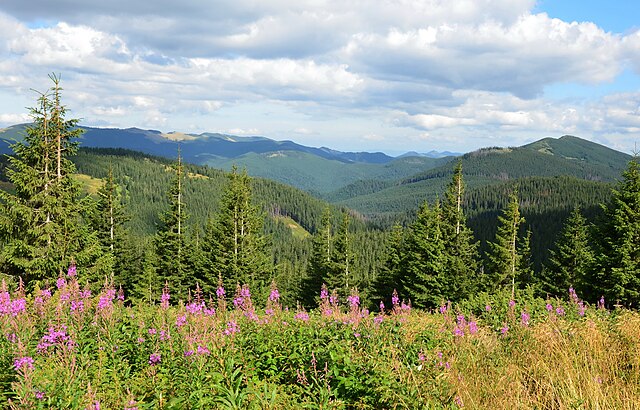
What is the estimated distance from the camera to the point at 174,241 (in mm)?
33156

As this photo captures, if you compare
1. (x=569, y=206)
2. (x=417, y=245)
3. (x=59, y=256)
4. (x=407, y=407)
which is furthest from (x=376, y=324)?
(x=569, y=206)

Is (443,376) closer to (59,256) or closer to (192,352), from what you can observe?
(192,352)

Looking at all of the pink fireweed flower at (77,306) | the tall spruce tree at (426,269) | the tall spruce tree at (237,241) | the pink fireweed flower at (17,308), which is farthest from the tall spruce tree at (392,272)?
the pink fireweed flower at (17,308)

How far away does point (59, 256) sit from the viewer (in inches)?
753

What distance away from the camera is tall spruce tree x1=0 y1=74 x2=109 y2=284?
1855 centimetres

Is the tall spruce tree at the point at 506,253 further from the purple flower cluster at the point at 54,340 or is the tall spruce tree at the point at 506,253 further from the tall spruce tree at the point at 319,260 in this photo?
the purple flower cluster at the point at 54,340

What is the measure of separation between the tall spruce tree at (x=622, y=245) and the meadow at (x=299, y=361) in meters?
20.5

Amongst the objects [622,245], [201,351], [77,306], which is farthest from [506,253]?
[201,351]

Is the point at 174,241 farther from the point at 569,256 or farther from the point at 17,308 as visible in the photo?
the point at 569,256

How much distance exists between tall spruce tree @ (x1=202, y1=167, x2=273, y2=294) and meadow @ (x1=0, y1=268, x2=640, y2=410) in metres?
24.4

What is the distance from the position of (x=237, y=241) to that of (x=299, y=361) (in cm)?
2879

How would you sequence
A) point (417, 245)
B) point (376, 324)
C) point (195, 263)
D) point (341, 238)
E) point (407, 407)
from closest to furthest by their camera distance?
1. point (407, 407)
2. point (376, 324)
3. point (417, 245)
4. point (195, 263)
5. point (341, 238)

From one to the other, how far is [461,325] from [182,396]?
4934 mm

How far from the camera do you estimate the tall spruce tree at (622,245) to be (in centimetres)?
2336
